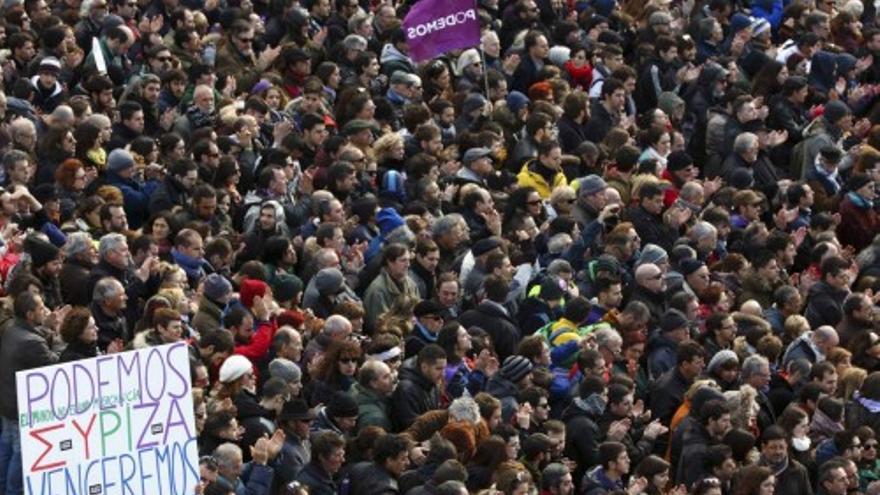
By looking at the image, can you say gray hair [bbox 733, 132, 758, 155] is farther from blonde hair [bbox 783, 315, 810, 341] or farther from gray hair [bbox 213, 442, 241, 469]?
gray hair [bbox 213, 442, 241, 469]

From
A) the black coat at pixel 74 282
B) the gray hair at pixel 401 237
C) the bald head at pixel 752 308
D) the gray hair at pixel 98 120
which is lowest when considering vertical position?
the bald head at pixel 752 308

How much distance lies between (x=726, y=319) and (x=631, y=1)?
876cm

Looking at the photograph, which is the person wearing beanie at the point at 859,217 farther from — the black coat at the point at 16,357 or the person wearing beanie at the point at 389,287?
the black coat at the point at 16,357

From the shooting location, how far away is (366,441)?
18.0m

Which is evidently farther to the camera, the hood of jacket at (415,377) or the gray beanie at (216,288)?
the gray beanie at (216,288)

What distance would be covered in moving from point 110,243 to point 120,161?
2.25 metres

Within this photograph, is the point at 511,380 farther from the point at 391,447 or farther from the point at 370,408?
the point at 391,447

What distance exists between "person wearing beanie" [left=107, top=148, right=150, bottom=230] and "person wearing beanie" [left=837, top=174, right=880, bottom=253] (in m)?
5.64

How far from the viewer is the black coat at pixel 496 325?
20062mm

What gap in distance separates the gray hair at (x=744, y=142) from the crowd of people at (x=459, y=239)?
32 mm

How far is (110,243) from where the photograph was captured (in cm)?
1930

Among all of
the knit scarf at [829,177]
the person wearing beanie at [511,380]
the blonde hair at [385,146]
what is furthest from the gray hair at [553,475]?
the knit scarf at [829,177]

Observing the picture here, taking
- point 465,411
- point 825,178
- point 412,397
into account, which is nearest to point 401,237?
point 412,397

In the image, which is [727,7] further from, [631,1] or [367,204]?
[367,204]
